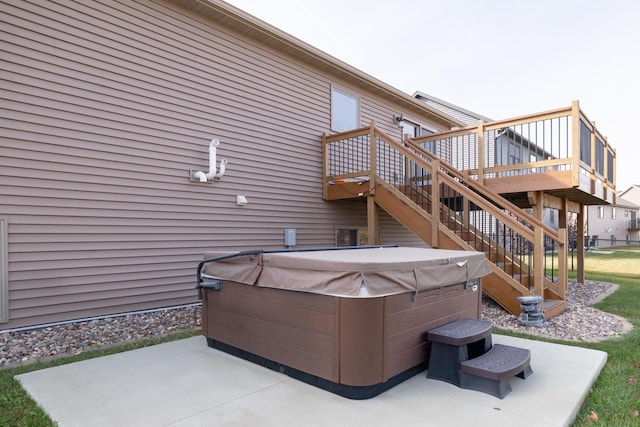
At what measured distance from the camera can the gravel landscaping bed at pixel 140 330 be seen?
380 centimetres

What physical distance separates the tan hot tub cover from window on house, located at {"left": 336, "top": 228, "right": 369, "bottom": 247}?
458 centimetres

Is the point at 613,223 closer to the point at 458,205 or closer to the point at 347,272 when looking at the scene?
the point at 458,205

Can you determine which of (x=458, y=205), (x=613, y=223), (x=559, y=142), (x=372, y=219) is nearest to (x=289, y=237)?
(x=372, y=219)

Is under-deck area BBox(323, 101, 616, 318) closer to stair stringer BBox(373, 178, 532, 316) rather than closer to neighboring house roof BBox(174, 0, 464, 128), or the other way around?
stair stringer BBox(373, 178, 532, 316)

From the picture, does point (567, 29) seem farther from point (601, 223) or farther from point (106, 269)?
point (601, 223)

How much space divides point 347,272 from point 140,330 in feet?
10.2

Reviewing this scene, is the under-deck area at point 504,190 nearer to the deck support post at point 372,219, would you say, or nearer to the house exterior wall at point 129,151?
the deck support post at point 372,219

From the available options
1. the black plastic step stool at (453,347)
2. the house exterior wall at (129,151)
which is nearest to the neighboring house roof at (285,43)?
the house exterior wall at (129,151)

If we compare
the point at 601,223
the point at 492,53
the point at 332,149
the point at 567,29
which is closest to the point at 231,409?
the point at 332,149

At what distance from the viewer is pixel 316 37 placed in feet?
52.3

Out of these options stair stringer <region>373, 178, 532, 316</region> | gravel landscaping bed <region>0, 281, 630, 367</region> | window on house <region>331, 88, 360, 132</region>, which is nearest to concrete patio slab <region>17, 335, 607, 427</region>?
gravel landscaping bed <region>0, 281, 630, 367</region>

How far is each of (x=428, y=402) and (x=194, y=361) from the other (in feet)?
6.51

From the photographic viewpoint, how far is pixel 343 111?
27.3ft

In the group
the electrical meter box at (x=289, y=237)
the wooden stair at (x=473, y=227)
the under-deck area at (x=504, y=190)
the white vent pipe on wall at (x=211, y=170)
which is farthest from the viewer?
the electrical meter box at (x=289, y=237)
